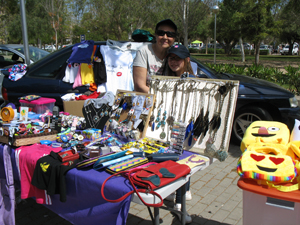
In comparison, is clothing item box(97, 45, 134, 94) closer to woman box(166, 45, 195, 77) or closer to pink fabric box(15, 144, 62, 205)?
woman box(166, 45, 195, 77)

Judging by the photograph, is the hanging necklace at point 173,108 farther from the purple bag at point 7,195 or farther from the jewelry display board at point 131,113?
the purple bag at point 7,195

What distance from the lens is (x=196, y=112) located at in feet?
8.00

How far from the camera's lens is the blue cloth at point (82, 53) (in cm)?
496

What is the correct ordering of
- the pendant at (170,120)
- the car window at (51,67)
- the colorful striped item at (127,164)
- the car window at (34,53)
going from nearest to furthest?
the colorful striped item at (127,164) → the pendant at (170,120) → the car window at (51,67) → the car window at (34,53)

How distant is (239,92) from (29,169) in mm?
3837

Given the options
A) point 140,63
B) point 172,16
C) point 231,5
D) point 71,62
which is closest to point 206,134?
point 140,63

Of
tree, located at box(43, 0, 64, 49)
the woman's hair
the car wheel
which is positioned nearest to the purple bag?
the woman's hair

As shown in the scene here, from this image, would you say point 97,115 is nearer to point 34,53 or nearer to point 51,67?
point 51,67

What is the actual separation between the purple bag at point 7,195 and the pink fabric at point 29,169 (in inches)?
6.6

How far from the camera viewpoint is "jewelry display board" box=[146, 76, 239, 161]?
7.52 ft

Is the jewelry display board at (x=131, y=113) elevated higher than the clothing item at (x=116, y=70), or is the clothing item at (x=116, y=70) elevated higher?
the clothing item at (x=116, y=70)

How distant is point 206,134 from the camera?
237 centimetres

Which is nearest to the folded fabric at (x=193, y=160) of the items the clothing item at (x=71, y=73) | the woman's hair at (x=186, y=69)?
the woman's hair at (x=186, y=69)

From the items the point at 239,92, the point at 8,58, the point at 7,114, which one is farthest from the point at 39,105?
the point at 8,58
